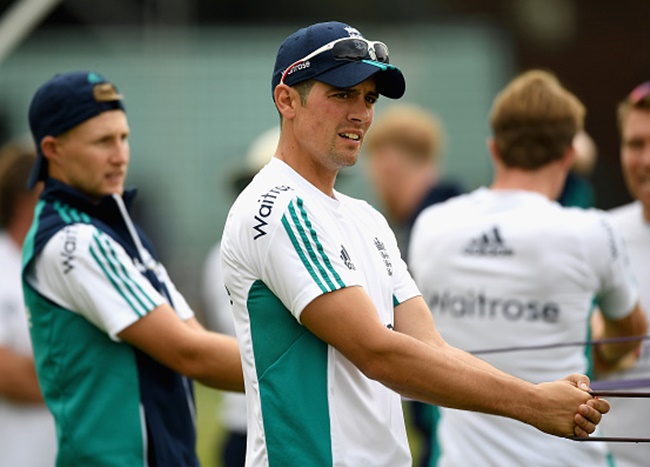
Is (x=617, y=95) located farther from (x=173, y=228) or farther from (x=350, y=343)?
(x=350, y=343)

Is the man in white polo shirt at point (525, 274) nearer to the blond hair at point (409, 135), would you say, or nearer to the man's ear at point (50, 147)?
the man's ear at point (50, 147)

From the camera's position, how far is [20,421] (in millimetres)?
6398

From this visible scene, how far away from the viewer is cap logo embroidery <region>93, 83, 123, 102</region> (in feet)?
15.7

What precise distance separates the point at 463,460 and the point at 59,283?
67.9 inches

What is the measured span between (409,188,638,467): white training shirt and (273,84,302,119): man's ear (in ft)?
4.87

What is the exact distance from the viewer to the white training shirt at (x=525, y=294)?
4848mm

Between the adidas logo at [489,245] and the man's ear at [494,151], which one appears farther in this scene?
the man's ear at [494,151]

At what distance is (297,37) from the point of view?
12.3 feet

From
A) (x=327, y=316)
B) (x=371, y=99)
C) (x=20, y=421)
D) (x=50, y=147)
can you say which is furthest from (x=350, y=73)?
(x=20, y=421)

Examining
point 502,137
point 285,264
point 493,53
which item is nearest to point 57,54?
point 493,53

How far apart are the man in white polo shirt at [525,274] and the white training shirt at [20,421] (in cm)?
217

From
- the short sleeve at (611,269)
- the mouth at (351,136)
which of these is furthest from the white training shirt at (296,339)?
the short sleeve at (611,269)

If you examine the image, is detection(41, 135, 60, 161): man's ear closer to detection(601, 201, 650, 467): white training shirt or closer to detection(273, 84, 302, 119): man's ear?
detection(273, 84, 302, 119): man's ear

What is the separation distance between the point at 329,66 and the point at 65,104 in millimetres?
1452
